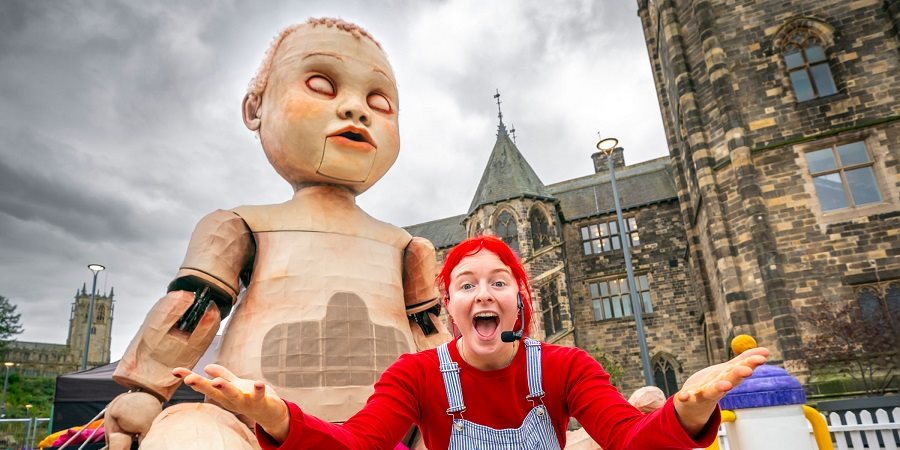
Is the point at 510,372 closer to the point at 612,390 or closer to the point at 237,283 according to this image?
the point at 612,390

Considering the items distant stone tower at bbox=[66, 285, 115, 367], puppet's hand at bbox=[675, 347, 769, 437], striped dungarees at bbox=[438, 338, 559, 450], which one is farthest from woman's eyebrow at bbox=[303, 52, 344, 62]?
distant stone tower at bbox=[66, 285, 115, 367]

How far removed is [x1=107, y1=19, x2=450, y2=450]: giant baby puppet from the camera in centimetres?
209

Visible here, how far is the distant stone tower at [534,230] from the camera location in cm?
1781

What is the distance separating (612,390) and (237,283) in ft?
5.98

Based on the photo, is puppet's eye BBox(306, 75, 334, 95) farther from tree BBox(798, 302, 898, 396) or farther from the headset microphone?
tree BBox(798, 302, 898, 396)

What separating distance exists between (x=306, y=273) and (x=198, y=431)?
0.84m

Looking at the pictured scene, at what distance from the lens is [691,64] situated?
11.4 m

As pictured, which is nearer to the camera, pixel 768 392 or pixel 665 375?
pixel 768 392

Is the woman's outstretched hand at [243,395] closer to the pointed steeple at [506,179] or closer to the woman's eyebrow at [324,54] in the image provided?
the woman's eyebrow at [324,54]

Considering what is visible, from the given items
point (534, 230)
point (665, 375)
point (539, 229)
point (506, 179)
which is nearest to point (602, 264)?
point (539, 229)

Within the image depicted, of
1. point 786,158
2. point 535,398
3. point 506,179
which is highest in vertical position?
point 506,179

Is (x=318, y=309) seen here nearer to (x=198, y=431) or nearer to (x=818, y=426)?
(x=198, y=431)

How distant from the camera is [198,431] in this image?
166 centimetres

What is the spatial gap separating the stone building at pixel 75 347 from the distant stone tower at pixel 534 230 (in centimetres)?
5456
